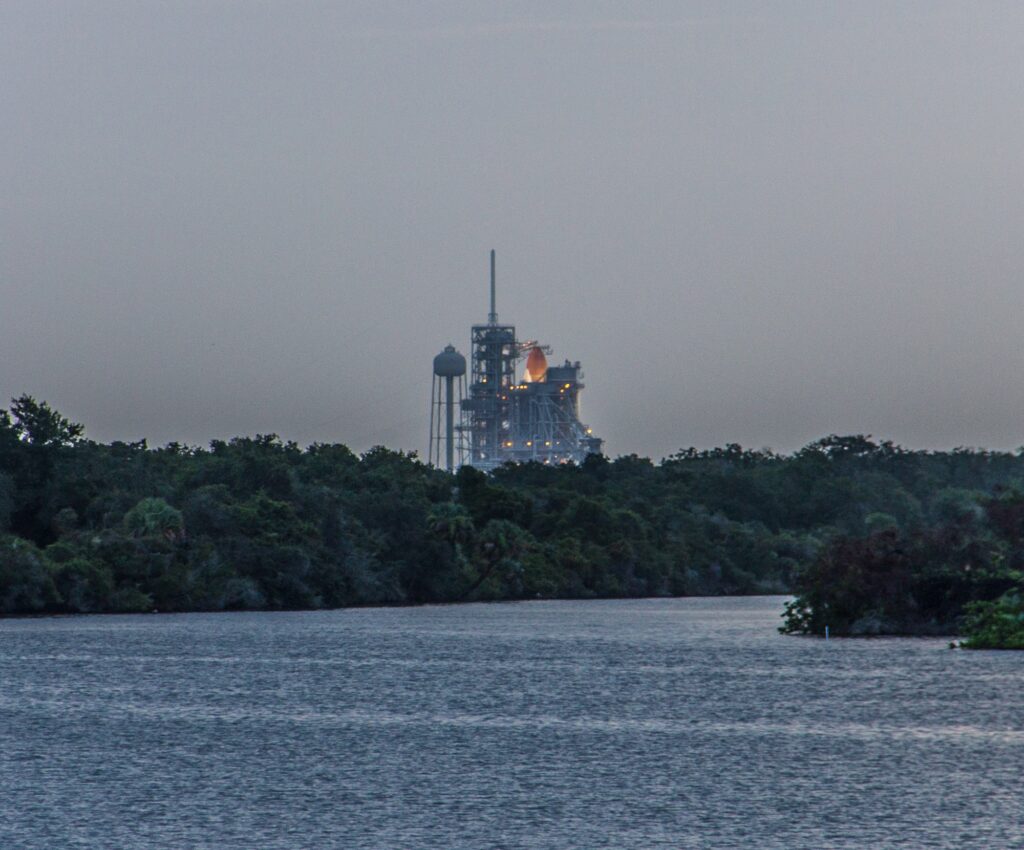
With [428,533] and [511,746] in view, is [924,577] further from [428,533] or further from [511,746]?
[428,533]

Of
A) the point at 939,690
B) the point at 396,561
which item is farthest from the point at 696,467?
the point at 939,690

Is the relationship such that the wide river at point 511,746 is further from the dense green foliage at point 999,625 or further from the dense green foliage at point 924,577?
the dense green foliage at point 924,577

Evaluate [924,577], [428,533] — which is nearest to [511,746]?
[924,577]

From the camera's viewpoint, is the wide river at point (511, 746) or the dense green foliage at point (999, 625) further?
the dense green foliage at point (999, 625)

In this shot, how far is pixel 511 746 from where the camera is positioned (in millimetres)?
38031

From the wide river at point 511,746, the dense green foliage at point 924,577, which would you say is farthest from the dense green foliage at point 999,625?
the wide river at point 511,746

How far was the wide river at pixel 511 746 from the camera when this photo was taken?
27.1 metres

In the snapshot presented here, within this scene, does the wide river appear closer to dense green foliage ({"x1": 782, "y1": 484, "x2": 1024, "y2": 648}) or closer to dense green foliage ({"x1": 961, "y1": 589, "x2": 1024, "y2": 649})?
dense green foliage ({"x1": 961, "y1": 589, "x2": 1024, "y2": 649})

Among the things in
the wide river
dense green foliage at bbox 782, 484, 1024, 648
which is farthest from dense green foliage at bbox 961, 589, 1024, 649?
the wide river

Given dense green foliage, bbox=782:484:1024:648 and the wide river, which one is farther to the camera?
dense green foliage, bbox=782:484:1024:648

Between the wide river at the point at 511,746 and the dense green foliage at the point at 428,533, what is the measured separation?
439cm

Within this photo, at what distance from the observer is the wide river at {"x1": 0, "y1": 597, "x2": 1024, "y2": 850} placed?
27.1 metres

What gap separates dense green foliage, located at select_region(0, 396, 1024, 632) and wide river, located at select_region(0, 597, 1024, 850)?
173 inches

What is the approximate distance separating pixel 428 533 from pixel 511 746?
82978 millimetres
